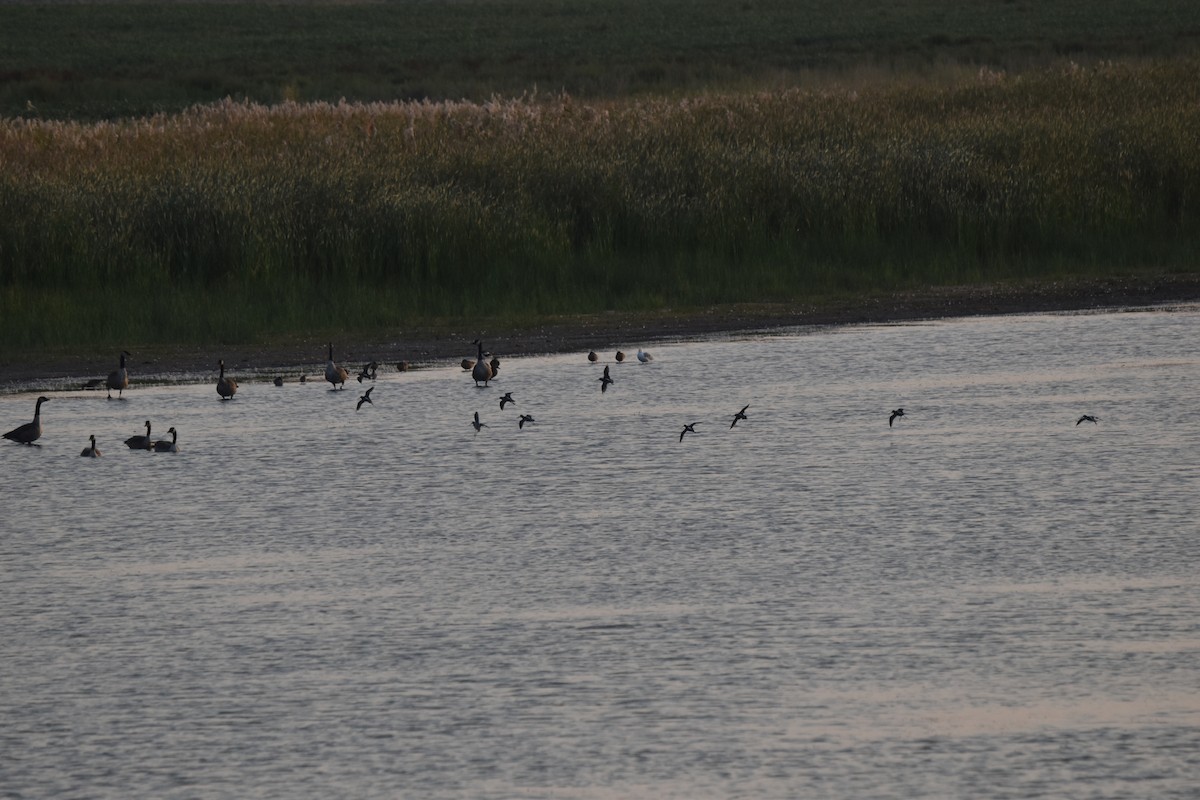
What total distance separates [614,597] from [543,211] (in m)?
12.7

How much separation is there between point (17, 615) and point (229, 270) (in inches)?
436

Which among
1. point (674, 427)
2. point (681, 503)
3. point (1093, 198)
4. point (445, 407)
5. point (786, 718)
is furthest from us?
point (1093, 198)

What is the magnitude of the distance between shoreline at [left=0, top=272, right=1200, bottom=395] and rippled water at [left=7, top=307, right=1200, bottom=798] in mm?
1899

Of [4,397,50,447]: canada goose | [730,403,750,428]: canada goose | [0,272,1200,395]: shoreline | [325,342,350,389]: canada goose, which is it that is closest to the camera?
[4,397,50,447]: canada goose

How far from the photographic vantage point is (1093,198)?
21.6 meters

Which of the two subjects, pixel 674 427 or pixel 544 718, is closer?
pixel 544 718

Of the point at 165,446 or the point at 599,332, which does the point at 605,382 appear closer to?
the point at 599,332

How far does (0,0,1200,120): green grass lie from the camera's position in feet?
165

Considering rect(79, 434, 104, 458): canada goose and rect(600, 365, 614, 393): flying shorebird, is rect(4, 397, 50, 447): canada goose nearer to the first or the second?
rect(79, 434, 104, 458): canada goose

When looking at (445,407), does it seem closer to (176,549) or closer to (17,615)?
(176,549)

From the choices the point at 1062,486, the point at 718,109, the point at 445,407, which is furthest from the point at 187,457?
the point at 718,109

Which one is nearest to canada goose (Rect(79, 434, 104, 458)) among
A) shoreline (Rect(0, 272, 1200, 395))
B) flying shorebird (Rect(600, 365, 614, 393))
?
shoreline (Rect(0, 272, 1200, 395))

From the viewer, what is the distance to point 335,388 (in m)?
14.1

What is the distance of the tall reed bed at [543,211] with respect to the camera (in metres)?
18.3
